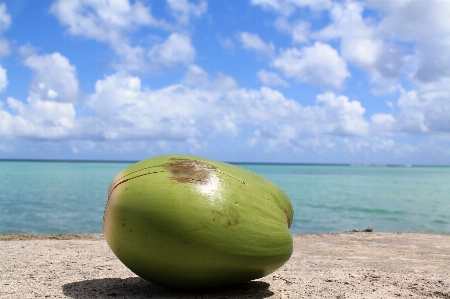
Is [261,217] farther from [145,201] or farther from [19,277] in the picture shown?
[19,277]

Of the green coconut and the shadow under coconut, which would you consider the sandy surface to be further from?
the green coconut

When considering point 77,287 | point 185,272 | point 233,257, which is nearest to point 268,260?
point 233,257

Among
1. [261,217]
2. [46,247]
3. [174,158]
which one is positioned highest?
[174,158]

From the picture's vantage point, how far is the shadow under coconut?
430 cm

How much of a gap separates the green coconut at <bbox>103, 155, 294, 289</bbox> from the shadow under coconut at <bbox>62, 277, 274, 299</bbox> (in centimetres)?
19

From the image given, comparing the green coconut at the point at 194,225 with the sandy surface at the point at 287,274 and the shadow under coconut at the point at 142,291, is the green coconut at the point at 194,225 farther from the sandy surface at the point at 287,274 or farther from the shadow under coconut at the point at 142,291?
the sandy surface at the point at 287,274

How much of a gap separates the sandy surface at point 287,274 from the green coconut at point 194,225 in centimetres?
42

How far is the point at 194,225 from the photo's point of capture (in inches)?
149

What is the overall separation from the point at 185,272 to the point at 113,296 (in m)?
0.87

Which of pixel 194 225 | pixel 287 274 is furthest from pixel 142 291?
pixel 287 274

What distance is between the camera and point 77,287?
469 cm

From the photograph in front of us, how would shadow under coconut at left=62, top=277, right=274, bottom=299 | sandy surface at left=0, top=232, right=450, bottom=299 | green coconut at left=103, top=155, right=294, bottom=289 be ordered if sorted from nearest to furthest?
green coconut at left=103, top=155, right=294, bottom=289 → shadow under coconut at left=62, top=277, right=274, bottom=299 → sandy surface at left=0, top=232, right=450, bottom=299

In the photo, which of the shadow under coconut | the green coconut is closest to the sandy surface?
the shadow under coconut

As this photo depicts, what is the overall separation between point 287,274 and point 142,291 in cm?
186
